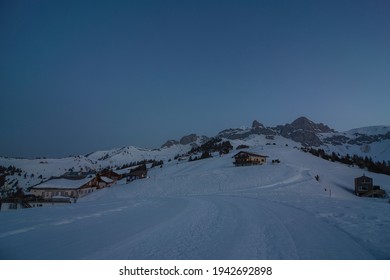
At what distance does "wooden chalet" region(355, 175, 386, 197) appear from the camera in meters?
60.1

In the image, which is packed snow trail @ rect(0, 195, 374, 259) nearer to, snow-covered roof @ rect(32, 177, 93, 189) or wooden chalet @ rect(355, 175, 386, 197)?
wooden chalet @ rect(355, 175, 386, 197)

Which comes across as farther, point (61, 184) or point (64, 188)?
point (61, 184)

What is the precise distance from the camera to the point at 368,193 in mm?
60031

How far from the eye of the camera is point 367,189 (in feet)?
203

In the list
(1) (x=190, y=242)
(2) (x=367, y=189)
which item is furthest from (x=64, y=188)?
(1) (x=190, y=242)

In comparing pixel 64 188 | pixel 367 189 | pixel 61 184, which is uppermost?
pixel 367 189

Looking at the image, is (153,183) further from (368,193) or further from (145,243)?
(145,243)

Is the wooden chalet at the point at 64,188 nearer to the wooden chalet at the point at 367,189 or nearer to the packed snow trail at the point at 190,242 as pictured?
the wooden chalet at the point at 367,189

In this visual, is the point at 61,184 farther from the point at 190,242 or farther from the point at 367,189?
the point at 190,242

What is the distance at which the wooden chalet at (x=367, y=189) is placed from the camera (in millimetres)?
60094

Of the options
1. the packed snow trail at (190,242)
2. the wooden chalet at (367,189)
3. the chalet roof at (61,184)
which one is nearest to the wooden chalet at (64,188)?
the chalet roof at (61,184)

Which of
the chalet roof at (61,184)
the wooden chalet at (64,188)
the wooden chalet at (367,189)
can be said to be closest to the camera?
the wooden chalet at (367,189)
